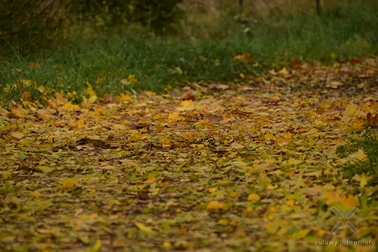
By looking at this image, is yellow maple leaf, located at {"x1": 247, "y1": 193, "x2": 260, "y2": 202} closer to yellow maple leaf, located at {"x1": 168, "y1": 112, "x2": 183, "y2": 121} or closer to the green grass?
yellow maple leaf, located at {"x1": 168, "y1": 112, "x2": 183, "y2": 121}

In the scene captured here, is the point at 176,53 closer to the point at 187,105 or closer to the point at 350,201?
the point at 187,105

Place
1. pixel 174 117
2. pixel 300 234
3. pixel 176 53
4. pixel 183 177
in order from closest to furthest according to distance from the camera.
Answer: pixel 300 234
pixel 183 177
pixel 174 117
pixel 176 53

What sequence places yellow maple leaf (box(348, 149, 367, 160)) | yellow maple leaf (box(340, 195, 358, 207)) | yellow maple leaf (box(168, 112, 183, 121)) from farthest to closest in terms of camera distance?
yellow maple leaf (box(168, 112, 183, 121))
yellow maple leaf (box(348, 149, 367, 160))
yellow maple leaf (box(340, 195, 358, 207))

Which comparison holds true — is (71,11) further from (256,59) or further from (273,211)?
(273,211)

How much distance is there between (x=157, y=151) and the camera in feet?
14.8

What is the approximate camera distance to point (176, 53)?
27.2 feet

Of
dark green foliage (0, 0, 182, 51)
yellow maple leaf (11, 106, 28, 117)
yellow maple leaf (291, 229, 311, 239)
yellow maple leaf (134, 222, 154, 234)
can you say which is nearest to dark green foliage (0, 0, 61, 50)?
dark green foliage (0, 0, 182, 51)

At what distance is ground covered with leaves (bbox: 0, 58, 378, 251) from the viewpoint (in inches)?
110

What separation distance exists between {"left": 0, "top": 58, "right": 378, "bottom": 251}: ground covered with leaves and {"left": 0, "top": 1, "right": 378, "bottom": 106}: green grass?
365 millimetres

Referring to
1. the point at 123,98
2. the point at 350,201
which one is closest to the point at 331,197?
the point at 350,201

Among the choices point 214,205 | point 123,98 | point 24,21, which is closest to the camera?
point 214,205

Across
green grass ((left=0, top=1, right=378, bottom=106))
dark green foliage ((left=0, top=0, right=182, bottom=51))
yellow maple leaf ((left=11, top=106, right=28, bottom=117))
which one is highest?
dark green foliage ((left=0, top=0, right=182, bottom=51))

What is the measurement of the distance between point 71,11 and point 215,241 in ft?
22.1

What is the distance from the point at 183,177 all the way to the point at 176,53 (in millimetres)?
4628
